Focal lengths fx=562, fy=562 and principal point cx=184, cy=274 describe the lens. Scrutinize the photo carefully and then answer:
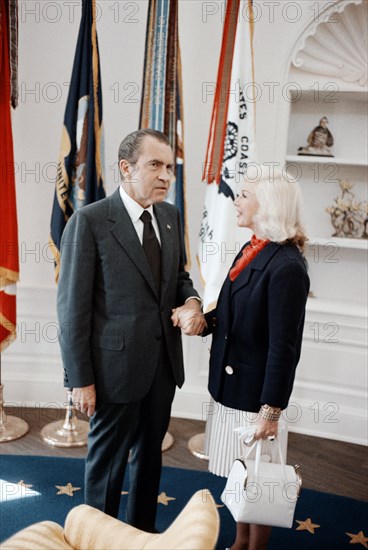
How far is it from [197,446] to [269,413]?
4.68ft

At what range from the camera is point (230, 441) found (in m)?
2.18

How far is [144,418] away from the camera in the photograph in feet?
7.13

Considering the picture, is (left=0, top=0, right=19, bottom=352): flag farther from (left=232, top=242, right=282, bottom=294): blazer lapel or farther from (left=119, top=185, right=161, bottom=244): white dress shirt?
(left=232, top=242, right=282, bottom=294): blazer lapel

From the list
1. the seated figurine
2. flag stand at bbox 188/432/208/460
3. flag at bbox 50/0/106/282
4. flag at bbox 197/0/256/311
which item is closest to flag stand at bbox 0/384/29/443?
flag stand at bbox 188/432/208/460

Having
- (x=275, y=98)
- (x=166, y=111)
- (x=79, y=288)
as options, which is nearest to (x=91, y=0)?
(x=166, y=111)

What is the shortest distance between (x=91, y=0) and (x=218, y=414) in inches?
86.5

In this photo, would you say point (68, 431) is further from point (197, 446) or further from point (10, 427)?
point (197, 446)

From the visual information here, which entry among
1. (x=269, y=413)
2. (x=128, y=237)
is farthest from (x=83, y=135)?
(x=269, y=413)

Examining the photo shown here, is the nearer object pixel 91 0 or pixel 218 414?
pixel 218 414

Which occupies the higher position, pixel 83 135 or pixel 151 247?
pixel 83 135

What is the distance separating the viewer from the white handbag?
6.00 ft

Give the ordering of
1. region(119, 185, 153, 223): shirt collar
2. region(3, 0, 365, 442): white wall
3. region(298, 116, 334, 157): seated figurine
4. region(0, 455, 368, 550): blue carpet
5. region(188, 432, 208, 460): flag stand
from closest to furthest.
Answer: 1. region(119, 185, 153, 223): shirt collar
2. region(0, 455, 368, 550): blue carpet
3. region(188, 432, 208, 460): flag stand
4. region(3, 0, 365, 442): white wall
5. region(298, 116, 334, 157): seated figurine

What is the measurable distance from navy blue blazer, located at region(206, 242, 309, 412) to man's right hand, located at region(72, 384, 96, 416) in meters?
0.44

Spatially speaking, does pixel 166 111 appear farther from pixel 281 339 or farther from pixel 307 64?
pixel 281 339
